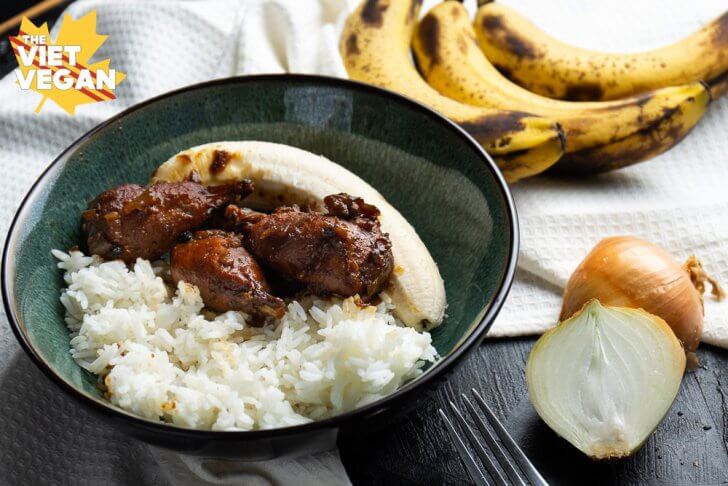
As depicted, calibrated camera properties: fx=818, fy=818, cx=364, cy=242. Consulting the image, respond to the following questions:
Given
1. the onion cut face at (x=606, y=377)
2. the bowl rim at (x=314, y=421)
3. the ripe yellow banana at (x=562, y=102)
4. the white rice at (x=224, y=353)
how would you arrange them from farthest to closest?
the ripe yellow banana at (x=562, y=102)
the onion cut face at (x=606, y=377)
the white rice at (x=224, y=353)
the bowl rim at (x=314, y=421)

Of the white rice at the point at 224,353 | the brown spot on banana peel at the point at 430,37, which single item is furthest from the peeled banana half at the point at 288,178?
the brown spot on banana peel at the point at 430,37

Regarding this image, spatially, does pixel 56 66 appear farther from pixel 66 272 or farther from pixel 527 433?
pixel 527 433

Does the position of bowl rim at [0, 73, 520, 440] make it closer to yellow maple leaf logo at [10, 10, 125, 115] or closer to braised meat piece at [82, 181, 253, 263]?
braised meat piece at [82, 181, 253, 263]

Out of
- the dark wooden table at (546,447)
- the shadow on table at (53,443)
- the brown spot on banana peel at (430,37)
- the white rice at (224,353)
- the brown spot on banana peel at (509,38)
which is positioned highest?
the brown spot on banana peel at (509,38)

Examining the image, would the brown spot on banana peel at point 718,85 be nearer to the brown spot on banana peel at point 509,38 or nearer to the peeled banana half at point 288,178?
Answer: the brown spot on banana peel at point 509,38

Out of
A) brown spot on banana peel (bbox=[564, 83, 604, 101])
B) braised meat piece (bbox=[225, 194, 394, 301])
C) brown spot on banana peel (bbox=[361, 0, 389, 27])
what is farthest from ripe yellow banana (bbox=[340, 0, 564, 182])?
braised meat piece (bbox=[225, 194, 394, 301])

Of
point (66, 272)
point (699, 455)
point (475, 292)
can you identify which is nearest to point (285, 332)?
point (475, 292)

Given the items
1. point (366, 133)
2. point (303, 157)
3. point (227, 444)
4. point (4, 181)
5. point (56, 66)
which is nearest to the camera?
point (227, 444)
